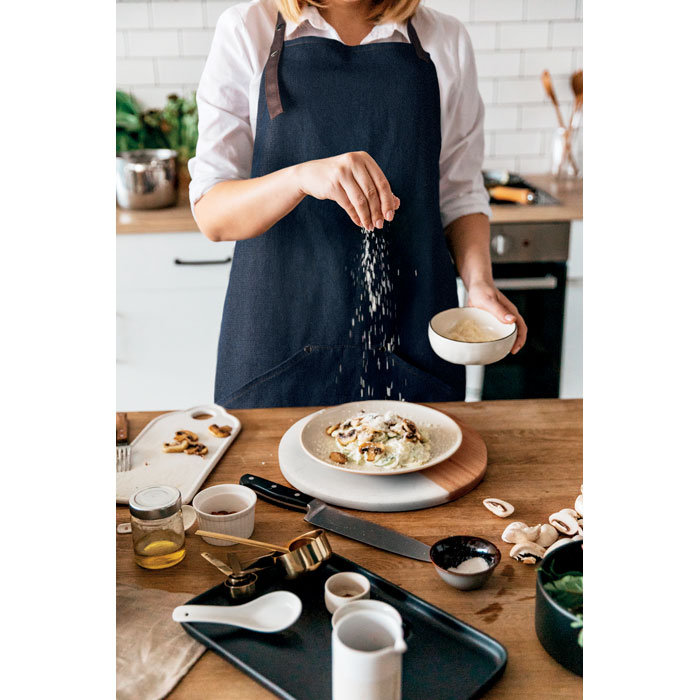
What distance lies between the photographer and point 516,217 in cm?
257

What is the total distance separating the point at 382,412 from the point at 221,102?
0.76 m

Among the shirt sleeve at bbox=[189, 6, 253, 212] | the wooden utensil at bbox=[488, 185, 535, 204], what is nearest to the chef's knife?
the shirt sleeve at bbox=[189, 6, 253, 212]

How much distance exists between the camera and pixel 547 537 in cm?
103

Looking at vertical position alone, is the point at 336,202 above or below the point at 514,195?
below

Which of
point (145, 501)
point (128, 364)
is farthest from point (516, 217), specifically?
point (145, 501)

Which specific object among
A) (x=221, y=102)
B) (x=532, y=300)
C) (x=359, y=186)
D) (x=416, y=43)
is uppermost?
(x=416, y=43)

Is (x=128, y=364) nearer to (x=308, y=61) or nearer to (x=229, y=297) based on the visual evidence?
(x=229, y=297)

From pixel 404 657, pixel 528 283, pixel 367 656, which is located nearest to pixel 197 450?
pixel 404 657

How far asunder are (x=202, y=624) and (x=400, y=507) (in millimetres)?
373

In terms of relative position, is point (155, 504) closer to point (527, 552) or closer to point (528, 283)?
point (527, 552)

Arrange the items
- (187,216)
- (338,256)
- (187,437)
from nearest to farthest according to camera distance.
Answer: (187,437), (338,256), (187,216)

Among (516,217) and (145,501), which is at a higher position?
(516,217)

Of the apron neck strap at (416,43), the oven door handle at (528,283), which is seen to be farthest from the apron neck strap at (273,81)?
the oven door handle at (528,283)

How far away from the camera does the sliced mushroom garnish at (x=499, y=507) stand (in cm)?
111
